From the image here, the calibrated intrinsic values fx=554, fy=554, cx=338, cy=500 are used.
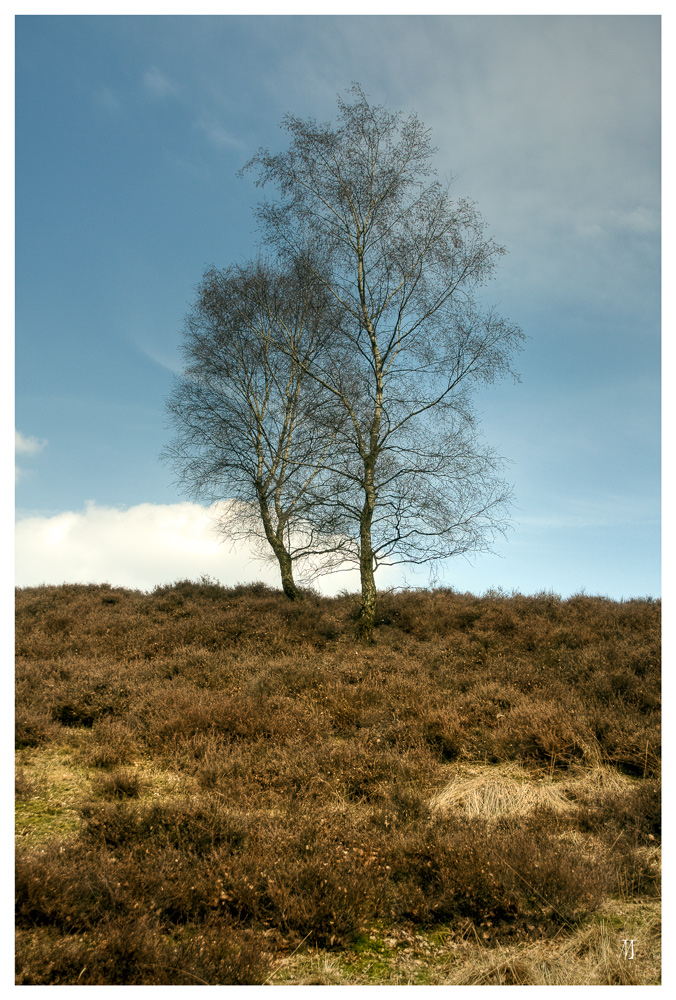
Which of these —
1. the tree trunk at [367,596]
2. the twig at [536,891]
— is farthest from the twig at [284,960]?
the tree trunk at [367,596]

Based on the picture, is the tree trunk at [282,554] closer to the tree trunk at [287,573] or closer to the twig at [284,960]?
the tree trunk at [287,573]

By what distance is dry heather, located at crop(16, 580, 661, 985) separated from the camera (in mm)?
3551

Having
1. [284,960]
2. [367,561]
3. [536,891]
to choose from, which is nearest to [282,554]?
[367,561]

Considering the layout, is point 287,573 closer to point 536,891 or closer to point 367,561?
point 367,561

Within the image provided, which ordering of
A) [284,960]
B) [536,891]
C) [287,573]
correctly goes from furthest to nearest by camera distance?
[287,573]
[536,891]
[284,960]

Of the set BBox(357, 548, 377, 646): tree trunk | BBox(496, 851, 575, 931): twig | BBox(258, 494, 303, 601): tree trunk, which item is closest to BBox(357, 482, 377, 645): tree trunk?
BBox(357, 548, 377, 646): tree trunk

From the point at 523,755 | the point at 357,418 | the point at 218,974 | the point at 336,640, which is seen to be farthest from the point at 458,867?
the point at 357,418

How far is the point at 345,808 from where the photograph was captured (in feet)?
17.7

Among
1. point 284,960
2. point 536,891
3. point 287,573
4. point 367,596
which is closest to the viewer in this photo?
point 284,960

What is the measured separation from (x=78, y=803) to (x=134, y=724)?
196 cm

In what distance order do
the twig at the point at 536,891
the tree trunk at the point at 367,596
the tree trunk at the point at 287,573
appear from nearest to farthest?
the twig at the point at 536,891
the tree trunk at the point at 367,596
the tree trunk at the point at 287,573

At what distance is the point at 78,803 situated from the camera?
18.5ft

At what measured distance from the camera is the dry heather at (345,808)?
3.55m
